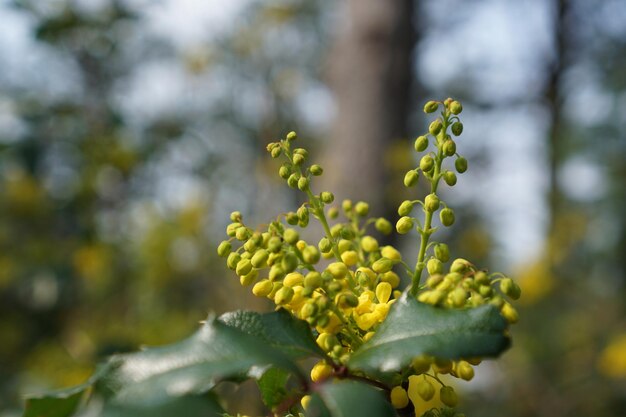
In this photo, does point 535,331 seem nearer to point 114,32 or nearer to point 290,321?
point 114,32

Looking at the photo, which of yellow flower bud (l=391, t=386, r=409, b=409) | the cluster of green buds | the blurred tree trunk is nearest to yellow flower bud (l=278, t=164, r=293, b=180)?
the cluster of green buds

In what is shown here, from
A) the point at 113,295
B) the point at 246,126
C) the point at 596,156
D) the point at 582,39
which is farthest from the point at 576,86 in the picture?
the point at 113,295

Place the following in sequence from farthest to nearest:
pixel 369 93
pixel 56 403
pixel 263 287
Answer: pixel 369 93, pixel 263 287, pixel 56 403

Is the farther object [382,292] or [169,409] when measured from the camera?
[382,292]

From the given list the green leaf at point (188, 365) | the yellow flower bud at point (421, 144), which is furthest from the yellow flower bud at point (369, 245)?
the green leaf at point (188, 365)

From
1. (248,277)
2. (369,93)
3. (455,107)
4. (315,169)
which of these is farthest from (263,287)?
(369,93)

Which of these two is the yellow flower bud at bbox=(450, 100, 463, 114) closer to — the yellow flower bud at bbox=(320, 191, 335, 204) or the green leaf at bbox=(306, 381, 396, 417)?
the yellow flower bud at bbox=(320, 191, 335, 204)

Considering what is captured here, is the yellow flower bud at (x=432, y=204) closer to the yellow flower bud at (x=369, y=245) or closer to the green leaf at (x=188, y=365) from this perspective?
the yellow flower bud at (x=369, y=245)

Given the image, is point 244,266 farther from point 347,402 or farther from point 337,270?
point 347,402
